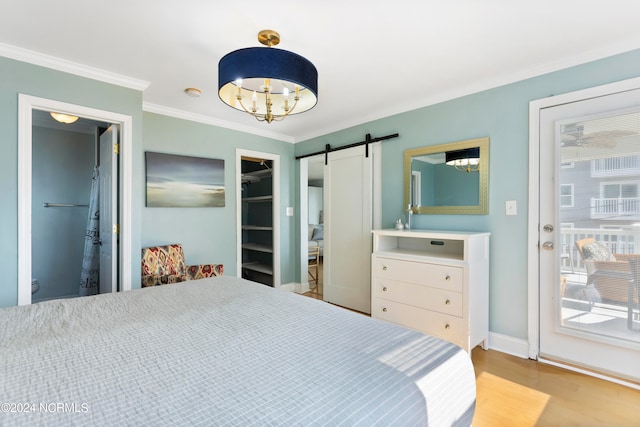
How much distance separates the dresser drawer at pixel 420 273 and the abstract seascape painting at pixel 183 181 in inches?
84.1

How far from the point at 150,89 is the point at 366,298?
10.4ft

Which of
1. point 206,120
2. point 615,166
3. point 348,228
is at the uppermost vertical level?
point 206,120

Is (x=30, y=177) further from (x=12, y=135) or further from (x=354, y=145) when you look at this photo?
(x=354, y=145)

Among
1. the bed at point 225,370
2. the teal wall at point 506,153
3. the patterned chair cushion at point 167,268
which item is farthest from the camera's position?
the patterned chair cushion at point 167,268

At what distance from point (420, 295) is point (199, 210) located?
265cm

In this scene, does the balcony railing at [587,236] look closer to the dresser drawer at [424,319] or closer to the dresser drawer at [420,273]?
the dresser drawer at [420,273]

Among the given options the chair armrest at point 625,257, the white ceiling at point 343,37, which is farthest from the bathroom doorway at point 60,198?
the chair armrest at point 625,257

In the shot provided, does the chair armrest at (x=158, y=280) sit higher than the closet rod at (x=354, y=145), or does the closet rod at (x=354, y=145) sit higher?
the closet rod at (x=354, y=145)

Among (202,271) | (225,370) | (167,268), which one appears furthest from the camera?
(202,271)

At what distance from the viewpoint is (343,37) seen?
2.01 metres

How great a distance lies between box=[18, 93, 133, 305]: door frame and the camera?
2.19 m

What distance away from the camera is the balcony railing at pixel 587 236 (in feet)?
6.71

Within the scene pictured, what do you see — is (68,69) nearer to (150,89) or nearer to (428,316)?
(150,89)

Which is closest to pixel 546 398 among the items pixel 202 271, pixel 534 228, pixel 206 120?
pixel 534 228
